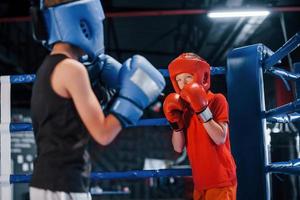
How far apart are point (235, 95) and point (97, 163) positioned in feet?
24.5

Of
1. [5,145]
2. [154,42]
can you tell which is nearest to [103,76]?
[5,145]

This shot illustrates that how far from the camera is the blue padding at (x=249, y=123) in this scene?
202 cm

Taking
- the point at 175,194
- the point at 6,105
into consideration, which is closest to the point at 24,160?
the point at 175,194

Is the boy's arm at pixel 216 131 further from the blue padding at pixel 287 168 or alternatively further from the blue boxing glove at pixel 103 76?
the blue boxing glove at pixel 103 76

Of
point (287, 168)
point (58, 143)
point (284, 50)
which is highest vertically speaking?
point (284, 50)

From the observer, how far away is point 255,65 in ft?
6.77

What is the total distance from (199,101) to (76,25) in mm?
677

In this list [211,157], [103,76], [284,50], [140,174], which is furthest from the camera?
[140,174]

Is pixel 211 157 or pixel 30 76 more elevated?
pixel 30 76

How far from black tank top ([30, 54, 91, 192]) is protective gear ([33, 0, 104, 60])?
0.07 metres

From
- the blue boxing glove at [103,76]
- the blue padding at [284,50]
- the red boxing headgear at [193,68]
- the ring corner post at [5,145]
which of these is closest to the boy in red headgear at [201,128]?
the red boxing headgear at [193,68]

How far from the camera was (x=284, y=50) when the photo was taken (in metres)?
1.79

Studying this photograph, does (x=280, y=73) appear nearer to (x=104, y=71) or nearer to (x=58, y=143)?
(x=104, y=71)

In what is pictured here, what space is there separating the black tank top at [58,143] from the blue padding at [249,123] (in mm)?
948
